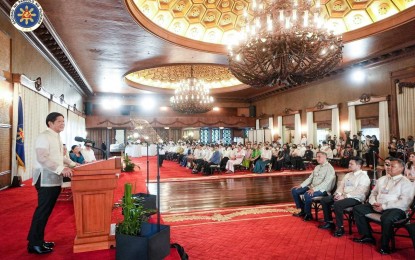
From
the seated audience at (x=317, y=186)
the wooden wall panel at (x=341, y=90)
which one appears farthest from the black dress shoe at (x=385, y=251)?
the wooden wall panel at (x=341, y=90)

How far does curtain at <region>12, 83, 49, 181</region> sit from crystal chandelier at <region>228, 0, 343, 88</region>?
18.4 feet

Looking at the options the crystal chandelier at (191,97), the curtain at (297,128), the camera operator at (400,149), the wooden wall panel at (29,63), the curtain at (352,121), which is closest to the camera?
the wooden wall panel at (29,63)

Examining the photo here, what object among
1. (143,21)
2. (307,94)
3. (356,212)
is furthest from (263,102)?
(356,212)

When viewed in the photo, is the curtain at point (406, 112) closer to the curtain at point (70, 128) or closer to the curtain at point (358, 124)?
the curtain at point (358, 124)

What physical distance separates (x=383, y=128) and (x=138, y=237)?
12122 mm

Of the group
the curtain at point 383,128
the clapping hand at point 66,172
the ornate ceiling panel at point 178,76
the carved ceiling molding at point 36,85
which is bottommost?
the clapping hand at point 66,172

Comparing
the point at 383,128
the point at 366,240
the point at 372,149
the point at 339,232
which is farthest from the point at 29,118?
the point at 383,128

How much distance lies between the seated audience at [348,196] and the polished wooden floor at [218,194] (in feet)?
5.94

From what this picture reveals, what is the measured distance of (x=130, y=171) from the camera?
1128cm

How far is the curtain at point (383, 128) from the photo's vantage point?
1154 cm

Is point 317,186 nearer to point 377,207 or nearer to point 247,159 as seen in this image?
point 377,207

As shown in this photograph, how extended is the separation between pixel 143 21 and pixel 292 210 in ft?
20.7

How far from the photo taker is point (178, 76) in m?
17.4

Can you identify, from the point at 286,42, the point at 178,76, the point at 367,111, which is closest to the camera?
the point at 286,42
